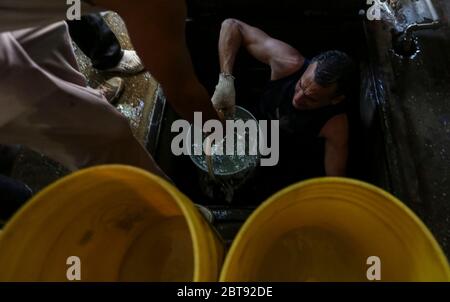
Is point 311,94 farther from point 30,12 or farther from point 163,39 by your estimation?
point 30,12

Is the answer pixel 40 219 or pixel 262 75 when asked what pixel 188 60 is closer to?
pixel 40 219

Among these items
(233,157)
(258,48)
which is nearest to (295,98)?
(258,48)

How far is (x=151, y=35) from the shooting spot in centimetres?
117

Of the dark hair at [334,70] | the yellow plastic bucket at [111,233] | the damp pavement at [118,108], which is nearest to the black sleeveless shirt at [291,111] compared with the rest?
the dark hair at [334,70]

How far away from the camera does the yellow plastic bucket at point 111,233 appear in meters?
0.81

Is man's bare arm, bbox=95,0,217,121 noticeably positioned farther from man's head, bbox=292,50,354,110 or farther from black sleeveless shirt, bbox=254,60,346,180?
black sleeveless shirt, bbox=254,60,346,180

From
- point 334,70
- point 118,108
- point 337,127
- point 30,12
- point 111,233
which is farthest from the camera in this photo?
point 118,108

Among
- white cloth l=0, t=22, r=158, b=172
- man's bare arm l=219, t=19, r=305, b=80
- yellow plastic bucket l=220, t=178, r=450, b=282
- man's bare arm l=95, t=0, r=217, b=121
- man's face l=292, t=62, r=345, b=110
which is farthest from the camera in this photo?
man's bare arm l=219, t=19, r=305, b=80

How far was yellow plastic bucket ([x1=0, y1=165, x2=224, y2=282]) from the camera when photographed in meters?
0.81

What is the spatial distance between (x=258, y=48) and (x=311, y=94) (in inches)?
24.5

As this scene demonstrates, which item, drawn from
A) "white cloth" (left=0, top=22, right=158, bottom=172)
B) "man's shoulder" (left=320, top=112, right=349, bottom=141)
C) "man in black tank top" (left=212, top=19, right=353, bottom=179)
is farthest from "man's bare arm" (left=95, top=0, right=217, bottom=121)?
"man's shoulder" (left=320, top=112, right=349, bottom=141)

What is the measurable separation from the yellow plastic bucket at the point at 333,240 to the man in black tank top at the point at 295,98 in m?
1.44

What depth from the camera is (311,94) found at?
2.44 m
